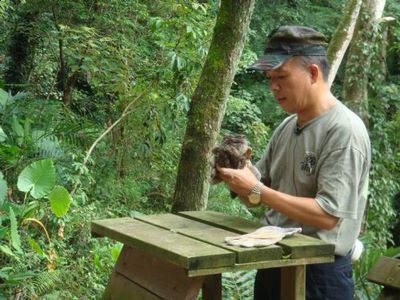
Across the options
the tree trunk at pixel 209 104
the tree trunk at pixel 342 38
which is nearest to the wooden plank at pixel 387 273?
the tree trunk at pixel 209 104

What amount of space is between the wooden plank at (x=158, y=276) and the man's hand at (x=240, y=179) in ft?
1.17

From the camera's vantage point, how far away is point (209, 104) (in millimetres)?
4152

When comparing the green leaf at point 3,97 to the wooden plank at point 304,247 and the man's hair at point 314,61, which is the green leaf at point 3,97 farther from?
the wooden plank at point 304,247

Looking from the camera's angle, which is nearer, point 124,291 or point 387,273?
point 387,273

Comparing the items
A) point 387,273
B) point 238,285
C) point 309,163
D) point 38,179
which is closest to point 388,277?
point 387,273

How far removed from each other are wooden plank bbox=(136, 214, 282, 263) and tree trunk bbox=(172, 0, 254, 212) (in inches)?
62.9

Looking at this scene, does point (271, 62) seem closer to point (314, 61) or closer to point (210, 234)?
point (314, 61)

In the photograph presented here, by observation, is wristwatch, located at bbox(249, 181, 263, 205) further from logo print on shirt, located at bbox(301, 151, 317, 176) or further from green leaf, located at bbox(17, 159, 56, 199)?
green leaf, located at bbox(17, 159, 56, 199)

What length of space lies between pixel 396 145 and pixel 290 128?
8103mm

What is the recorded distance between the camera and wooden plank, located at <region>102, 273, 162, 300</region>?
235cm

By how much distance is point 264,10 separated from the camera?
1240 cm

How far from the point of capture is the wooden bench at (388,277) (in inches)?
85.4

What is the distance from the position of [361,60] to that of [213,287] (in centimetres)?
752

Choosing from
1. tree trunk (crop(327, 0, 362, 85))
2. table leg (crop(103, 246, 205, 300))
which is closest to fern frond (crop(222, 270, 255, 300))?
table leg (crop(103, 246, 205, 300))
